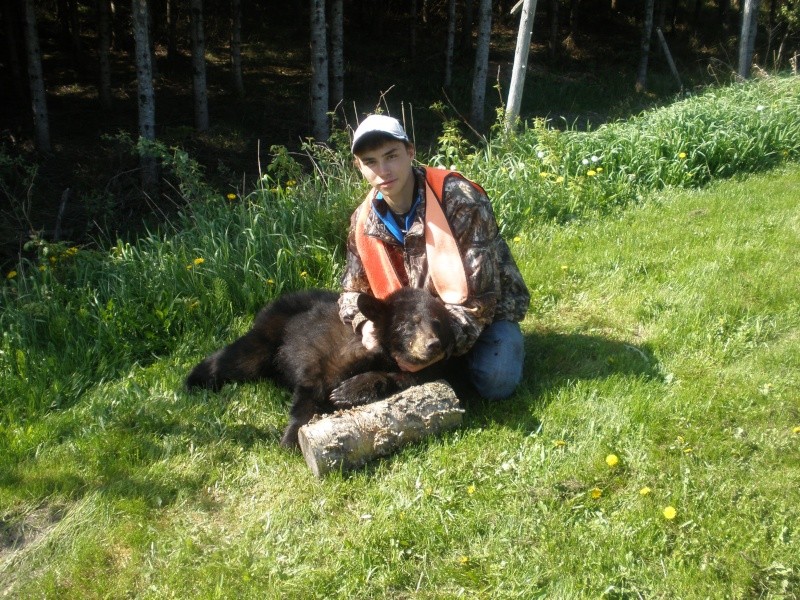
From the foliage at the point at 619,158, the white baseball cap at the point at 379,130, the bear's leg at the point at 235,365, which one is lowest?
the bear's leg at the point at 235,365

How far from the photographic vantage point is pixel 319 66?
44.9ft

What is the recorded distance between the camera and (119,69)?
64.8 ft

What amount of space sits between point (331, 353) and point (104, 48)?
45.1 feet

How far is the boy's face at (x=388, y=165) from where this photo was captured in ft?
Answer: 13.2

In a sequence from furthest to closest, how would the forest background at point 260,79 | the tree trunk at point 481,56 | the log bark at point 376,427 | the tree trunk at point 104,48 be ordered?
the tree trunk at point 481,56
the tree trunk at point 104,48
the forest background at point 260,79
the log bark at point 376,427

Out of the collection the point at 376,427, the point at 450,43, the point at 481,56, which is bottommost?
the point at 376,427

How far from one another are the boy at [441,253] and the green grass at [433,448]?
348 millimetres

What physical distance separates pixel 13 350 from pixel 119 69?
1656 centimetres

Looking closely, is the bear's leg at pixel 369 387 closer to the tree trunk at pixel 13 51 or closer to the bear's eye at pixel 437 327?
the bear's eye at pixel 437 327

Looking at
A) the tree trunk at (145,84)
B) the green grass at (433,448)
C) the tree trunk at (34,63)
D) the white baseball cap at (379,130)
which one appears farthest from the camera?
the tree trunk at (34,63)

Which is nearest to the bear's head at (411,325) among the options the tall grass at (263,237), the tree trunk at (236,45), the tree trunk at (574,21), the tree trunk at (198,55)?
the tall grass at (263,237)

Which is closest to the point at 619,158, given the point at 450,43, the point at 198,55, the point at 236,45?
the point at 198,55

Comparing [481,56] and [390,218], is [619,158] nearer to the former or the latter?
[390,218]

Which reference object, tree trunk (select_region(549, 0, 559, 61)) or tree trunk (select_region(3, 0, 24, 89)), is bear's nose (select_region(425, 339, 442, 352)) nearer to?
tree trunk (select_region(3, 0, 24, 89))
